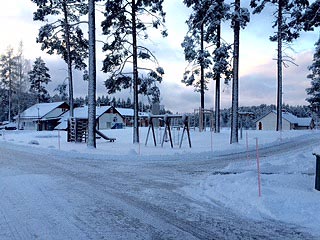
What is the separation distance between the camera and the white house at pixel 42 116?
67375 millimetres

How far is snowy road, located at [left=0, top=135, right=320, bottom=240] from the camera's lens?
5227mm

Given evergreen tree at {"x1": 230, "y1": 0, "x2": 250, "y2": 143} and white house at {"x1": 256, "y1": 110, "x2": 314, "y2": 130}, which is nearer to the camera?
evergreen tree at {"x1": 230, "y1": 0, "x2": 250, "y2": 143}

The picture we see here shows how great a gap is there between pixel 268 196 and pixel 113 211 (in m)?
3.39

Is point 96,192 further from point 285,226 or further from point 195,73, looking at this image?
point 195,73

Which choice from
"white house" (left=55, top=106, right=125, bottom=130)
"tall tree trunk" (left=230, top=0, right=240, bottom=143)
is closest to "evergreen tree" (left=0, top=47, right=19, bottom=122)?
"white house" (left=55, top=106, right=125, bottom=130)

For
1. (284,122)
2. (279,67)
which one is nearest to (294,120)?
(284,122)

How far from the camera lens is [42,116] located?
66.4 meters

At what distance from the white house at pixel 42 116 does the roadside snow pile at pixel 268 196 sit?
204ft

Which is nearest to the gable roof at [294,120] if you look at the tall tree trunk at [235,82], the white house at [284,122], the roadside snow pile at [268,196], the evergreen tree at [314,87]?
the white house at [284,122]

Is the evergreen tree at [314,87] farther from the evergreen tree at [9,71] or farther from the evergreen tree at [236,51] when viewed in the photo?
A: the evergreen tree at [9,71]

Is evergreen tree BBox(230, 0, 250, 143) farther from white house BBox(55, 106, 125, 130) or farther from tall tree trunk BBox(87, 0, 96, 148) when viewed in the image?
white house BBox(55, 106, 125, 130)

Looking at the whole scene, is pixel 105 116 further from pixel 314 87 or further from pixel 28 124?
pixel 314 87

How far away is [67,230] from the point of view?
17.3ft

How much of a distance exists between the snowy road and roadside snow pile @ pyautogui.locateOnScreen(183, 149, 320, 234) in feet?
1.14
